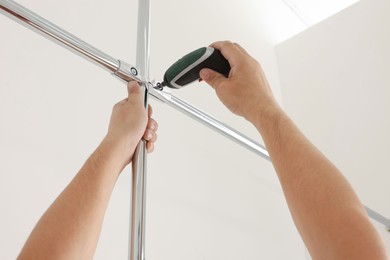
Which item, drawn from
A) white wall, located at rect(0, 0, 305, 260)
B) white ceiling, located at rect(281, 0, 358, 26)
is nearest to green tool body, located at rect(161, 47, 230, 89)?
white wall, located at rect(0, 0, 305, 260)

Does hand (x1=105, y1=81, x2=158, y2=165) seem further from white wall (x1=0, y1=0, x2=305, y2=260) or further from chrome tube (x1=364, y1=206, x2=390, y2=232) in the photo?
chrome tube (x1=364, y1=206, x2=390, y2=232)

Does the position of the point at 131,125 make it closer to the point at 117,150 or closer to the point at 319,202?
the point at 117,150

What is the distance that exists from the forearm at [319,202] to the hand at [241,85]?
3.3 inches

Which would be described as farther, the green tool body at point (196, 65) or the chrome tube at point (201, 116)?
the chrome tube at point (201, 116)

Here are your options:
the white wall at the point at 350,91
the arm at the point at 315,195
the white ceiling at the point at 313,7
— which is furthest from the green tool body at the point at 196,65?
the white ceiling at the point at 313,7

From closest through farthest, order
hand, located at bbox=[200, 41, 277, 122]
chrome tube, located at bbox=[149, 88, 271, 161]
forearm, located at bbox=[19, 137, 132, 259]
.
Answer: forearm, located at bbox=[19, 137, 132, 259]
hand, located at bbox=[200, 41, 277, 122]
chrome tube, located at bbox=[149, 88, 271, 161]

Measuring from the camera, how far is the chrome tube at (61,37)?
656 mm

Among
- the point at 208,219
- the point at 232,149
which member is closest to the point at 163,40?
the point at 232,149

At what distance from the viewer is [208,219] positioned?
4.14 feet

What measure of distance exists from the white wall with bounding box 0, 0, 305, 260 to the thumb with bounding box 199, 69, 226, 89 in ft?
1.33

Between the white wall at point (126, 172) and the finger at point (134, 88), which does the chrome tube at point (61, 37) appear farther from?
the white wall at point (126, 172)

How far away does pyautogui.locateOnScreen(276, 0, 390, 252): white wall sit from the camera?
1585mm

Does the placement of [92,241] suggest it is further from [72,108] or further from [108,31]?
[108,31]

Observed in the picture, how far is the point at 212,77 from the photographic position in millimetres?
741
